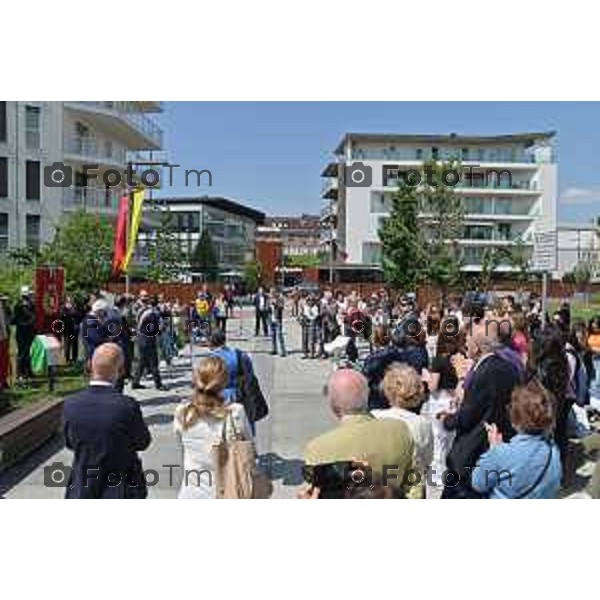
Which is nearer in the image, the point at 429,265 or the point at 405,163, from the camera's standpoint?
the point at 405,163

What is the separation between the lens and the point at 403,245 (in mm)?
24562

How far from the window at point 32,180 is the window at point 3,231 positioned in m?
1.09

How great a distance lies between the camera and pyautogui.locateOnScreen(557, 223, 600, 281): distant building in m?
61.2

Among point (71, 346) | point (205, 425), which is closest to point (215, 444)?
point (205, 425)

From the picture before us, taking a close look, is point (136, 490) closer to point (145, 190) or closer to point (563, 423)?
point (563, 423)

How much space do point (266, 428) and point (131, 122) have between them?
5.27 m

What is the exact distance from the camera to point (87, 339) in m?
11.7

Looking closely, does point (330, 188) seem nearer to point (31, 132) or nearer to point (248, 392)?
point (248, 392)

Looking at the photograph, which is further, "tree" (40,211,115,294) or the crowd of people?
"tree" (40,211,115,294)

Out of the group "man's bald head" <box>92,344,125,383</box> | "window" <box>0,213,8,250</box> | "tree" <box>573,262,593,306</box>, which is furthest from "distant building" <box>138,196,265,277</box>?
"tree" <box>573,262,593,306</box>

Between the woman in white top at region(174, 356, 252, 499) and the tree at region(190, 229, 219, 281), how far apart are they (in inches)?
631

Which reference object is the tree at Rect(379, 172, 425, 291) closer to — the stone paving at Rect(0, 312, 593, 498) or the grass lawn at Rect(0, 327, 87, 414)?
the stone paving at Rect(0, 312, 593, 498)
